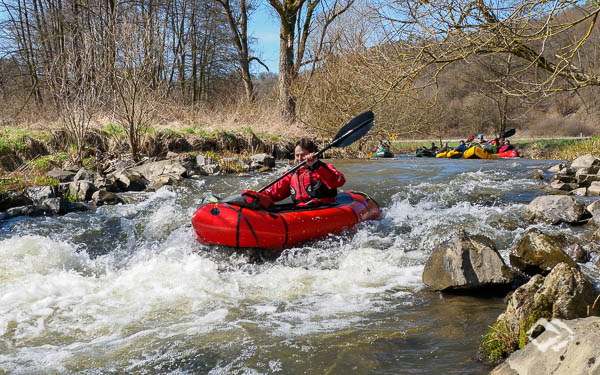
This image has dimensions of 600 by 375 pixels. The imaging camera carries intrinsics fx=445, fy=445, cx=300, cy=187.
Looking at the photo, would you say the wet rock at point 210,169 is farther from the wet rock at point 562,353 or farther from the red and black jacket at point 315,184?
the wet rock at point 562,353

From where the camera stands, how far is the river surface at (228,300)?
7.68ft

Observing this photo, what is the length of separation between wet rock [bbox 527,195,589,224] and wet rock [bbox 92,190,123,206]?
5460mm

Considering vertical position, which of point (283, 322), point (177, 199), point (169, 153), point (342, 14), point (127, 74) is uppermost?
point (342, 14)

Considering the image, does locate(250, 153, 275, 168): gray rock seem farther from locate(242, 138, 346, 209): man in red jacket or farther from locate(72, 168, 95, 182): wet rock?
locate(242, 138, 346, 209): man in red jacket

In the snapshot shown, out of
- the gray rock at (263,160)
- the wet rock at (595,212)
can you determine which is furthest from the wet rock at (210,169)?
the wet rock at (595,212)

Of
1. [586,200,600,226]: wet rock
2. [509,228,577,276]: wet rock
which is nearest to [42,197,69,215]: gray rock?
[509,228,577,276]: wet rock

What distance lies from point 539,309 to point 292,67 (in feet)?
47.7

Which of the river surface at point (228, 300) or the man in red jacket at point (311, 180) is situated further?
the man in red jacket at point (311, 180)

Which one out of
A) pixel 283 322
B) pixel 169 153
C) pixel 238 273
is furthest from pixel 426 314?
pixel 169 153

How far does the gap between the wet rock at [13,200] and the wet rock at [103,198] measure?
2.59 ft

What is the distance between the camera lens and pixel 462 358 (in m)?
2.20

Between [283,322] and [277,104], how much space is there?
13294 mm

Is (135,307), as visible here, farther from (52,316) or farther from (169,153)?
(169,153)

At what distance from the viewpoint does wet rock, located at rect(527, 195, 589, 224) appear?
190 inches
